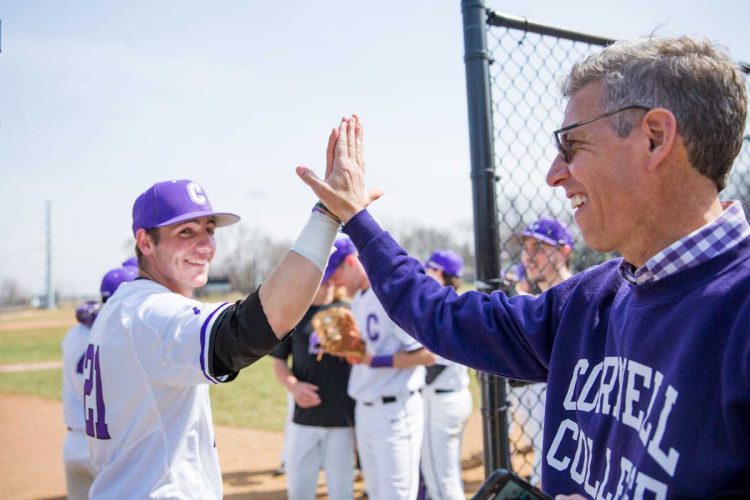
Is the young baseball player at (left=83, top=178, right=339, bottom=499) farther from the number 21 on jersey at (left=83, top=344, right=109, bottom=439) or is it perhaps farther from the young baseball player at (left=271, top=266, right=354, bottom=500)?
the young baseball player at (left=271, top=266, right=354, bottom=500)

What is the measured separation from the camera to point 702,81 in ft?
4.23

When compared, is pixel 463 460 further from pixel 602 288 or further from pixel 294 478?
pixel 602 288

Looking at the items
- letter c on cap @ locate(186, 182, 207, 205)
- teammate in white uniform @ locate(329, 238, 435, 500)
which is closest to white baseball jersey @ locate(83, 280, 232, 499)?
letter c on cap @ locate(186, 182, 207, 205)

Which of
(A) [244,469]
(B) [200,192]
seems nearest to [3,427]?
(A) [244,469]

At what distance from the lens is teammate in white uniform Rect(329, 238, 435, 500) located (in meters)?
4.10

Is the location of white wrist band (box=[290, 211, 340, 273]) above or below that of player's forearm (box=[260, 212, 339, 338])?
above

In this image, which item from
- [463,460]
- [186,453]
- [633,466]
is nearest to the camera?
[633,466]

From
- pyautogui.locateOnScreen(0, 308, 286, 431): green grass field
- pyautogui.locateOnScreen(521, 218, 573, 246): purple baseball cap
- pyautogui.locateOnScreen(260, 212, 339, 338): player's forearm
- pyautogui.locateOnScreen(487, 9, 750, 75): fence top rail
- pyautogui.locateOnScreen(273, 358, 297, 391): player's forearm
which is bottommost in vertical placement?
pyautogui.locateOnScreen(0, 308, 286, 431): green grass field

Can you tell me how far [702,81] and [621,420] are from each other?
2.46 feet

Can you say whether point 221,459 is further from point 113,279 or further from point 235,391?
point 235,391

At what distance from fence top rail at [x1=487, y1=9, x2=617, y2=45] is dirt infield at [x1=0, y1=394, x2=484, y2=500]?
440 cm

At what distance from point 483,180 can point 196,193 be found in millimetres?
1192

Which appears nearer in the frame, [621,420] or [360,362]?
[621,420]

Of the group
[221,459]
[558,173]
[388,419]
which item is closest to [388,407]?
[388,419]
